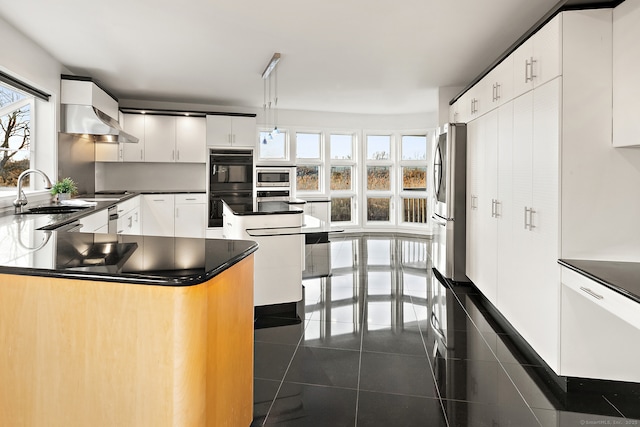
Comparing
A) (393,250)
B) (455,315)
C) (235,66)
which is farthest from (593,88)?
(393,250)

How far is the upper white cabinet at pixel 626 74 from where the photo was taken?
203 cm

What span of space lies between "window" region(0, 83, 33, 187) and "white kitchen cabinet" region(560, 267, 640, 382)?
4.76 m

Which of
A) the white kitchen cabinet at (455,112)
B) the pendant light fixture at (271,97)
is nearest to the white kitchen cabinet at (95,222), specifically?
the pendant light fixture at (271,97)

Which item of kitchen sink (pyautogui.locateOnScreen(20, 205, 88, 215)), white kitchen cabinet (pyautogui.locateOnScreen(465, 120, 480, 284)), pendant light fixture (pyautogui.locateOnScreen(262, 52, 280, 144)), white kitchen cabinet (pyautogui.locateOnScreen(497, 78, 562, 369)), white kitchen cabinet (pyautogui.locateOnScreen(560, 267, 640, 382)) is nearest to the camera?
white kitchen cabinet (pyautogui.locateOnScreen(560, 267, 640, 382))

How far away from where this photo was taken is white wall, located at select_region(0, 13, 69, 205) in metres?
3.66

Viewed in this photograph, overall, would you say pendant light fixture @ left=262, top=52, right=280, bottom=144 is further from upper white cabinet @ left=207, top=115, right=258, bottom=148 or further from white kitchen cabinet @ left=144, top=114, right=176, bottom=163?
white kitchen cabinet @ left=144, top=114, right=176, bottom=163

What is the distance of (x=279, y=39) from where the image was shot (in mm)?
3930

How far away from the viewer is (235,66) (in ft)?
16.0

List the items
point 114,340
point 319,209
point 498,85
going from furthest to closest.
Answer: point 319,209 → point 498,85 → point 114,340

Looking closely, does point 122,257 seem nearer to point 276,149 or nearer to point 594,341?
point 594,341

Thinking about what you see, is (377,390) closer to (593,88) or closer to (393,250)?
(593,88)

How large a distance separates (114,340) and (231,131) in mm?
5947

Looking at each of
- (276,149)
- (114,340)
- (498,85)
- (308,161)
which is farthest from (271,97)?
(114,340)

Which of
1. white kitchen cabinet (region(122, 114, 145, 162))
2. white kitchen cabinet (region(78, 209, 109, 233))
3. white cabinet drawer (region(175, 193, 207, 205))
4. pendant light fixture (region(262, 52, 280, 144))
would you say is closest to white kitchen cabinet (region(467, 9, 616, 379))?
pendant light fixture (region(262, 52, 280, 144))
